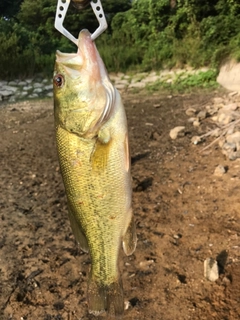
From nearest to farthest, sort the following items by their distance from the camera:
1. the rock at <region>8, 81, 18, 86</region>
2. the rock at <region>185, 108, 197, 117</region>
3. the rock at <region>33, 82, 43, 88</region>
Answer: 1. the rock at <region>185, 108, 197, 117</region>
2. the rock at <region>33, 82, 43, 88</region>
3. the rock at <region>8, 81, 18, 86</region>

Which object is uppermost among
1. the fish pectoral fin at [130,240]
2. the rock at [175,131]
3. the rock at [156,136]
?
the fish pectoral fin at [130,240]

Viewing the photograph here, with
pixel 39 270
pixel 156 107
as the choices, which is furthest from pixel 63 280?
pixel 156 107

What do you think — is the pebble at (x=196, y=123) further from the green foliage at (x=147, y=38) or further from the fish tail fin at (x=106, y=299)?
the fish tail fin at (x=106, y=299)

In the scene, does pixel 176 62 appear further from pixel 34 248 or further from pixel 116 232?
pixel 116 232

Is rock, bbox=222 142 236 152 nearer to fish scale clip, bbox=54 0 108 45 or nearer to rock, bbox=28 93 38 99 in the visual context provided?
fish scale clip, bbox=54 0 108 45

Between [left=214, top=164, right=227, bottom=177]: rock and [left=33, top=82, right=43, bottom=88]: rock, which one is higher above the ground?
[left=214, top=164, right=227, bottom=177]: rock

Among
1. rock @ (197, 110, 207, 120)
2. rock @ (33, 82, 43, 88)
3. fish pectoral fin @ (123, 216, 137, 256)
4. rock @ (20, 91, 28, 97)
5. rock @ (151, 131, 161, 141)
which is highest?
fish pectoral fin @ (123, 216, 137, 256)

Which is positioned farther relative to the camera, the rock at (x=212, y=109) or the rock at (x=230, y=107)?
the rock at (x=212, y=109)

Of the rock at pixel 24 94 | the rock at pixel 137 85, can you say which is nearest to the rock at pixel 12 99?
the rock at pixel 24 94

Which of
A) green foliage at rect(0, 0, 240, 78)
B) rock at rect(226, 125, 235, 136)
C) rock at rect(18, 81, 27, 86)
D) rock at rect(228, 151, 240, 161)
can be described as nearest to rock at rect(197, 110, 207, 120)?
rock at rect(226, 125, 235, 136)
